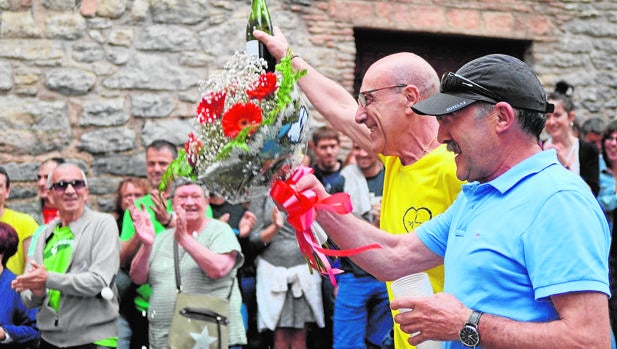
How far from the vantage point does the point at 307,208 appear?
114 inches

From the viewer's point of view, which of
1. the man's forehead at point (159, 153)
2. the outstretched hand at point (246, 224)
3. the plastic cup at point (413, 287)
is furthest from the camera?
the man's forehead at point (159, 153)

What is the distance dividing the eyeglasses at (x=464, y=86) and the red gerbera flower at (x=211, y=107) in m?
0.71

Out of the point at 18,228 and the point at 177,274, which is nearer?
the point at 177,274

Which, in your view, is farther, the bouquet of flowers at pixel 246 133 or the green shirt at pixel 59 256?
the green shirt at pixel 59 256

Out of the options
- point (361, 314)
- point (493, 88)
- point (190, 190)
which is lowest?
point (361, 314)

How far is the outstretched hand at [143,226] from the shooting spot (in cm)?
613

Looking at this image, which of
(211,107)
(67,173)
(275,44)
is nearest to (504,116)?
(211,107)

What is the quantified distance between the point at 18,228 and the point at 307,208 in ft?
14.4

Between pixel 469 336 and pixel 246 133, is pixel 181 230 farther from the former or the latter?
pixel 469 336

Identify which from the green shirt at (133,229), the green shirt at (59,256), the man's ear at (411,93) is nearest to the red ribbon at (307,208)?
the man's ear at (411,93)

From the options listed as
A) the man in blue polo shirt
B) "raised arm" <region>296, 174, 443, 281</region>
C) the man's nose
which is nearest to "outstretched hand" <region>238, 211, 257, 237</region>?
the man's nose

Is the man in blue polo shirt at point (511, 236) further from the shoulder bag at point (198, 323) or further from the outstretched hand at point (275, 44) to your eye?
the shoulder bag at point (198, 323)

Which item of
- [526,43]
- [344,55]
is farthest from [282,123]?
[526,43]

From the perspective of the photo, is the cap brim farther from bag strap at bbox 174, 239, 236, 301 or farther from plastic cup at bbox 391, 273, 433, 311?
bag strap at bbox 174, 239, 236, 301
